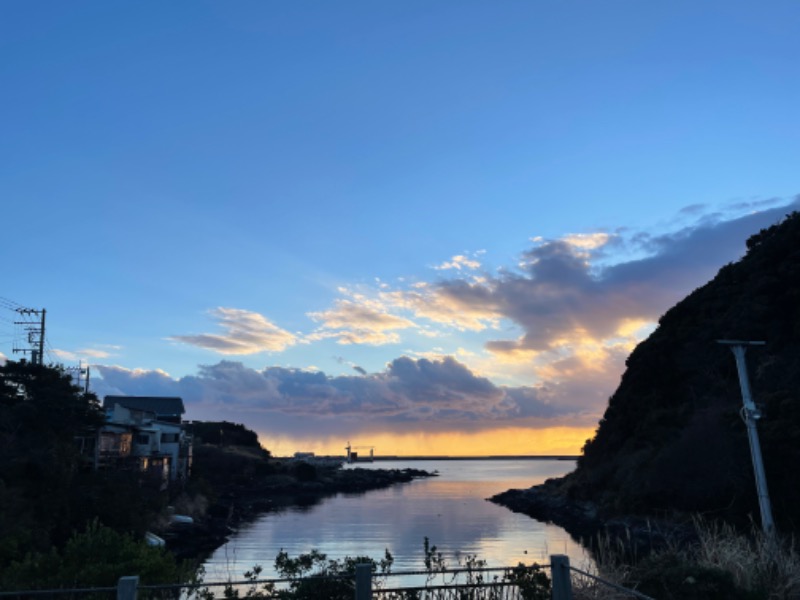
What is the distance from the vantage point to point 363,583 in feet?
30.1

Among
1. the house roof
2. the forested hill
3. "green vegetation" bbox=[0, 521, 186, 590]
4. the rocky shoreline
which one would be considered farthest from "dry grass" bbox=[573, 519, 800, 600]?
the house roof

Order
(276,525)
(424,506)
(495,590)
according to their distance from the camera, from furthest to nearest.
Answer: (424,506) → (276,525) → (495,590)

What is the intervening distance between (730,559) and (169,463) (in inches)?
2717

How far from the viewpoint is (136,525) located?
39.2m

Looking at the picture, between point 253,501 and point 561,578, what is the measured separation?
91865 millimetres

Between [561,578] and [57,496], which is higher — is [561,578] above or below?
below

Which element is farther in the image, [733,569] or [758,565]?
[758,565]

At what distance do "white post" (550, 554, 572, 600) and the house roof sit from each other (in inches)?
3819

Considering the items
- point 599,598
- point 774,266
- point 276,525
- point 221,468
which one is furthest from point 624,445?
point 221,468

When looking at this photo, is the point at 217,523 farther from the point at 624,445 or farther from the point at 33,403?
the point at 624,445

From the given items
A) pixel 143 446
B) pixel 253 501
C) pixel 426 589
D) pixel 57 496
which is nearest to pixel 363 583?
pixel 426 589

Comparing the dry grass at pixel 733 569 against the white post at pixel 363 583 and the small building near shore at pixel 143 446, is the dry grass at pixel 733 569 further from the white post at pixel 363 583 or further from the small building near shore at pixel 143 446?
the small building near shore at pixel 143 446

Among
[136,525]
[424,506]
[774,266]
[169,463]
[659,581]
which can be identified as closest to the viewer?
[659,581]

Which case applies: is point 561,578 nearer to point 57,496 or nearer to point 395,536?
point 57,496
